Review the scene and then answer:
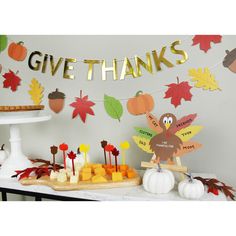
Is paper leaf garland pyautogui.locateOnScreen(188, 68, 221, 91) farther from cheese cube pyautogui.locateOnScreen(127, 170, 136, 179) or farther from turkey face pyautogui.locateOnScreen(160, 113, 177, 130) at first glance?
cheese cube pyautogui.locateOnScreen(127, 170, 136, 179)

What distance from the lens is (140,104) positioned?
1290 mm

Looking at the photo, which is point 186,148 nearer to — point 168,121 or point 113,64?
point 168,121

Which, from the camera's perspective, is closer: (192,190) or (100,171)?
(192,190)

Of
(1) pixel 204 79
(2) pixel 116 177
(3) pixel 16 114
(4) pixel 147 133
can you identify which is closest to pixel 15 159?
(3) pixel 16 114

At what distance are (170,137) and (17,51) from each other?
913mm

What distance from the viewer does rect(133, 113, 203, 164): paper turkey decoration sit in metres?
1.04

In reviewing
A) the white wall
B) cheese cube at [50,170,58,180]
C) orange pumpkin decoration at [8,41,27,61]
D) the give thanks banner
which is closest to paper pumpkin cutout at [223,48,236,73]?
the white wall

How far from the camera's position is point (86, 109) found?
1.39 meters

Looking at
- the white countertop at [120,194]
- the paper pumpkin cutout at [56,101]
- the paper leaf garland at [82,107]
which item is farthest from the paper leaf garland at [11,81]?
the white countertop at [120,194]

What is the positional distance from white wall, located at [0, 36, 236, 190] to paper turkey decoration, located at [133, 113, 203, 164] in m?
→ 0.19

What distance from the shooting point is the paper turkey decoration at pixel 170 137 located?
104 centimetres

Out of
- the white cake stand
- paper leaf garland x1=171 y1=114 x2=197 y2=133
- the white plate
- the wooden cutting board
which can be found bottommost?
the wooden cutting board

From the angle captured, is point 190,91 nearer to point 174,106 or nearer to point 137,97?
point 174,106

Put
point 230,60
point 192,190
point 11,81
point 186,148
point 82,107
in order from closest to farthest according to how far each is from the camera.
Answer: point 192,190 < point 186,148 < point 230,60 < point 82,107 < point 11,81
